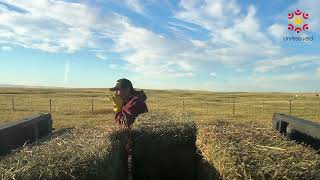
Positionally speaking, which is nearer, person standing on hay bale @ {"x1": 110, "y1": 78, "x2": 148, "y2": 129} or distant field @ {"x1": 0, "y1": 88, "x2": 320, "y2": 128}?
person standing on hay bale @ {"x1": 110, "y1": 78, "x2": 148, "y2": 129}

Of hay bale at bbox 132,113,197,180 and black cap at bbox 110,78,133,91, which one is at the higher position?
black cap at bbox 110,78,133,91

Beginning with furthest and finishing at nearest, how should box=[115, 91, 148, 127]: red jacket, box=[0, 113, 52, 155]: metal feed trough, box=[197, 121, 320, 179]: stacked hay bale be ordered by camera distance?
box=[115, 91, 148, 127]: red jacket < box=[0, 113, 52, 155]: metal feed trough < box=[197, 121, 320, 179]: stacked hay bale

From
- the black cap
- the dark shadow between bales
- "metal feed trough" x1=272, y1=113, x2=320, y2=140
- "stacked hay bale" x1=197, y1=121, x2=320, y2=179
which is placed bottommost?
the dark shadow between bales

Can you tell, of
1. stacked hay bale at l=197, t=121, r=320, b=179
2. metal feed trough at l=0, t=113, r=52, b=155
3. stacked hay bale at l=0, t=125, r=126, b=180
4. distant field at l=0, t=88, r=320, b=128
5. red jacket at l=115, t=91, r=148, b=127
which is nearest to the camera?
stacked hay bale at l=0, t=125, r=126, b=180

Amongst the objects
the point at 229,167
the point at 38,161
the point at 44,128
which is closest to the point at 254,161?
the point at 229,167

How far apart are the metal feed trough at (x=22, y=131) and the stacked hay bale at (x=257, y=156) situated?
116 inches

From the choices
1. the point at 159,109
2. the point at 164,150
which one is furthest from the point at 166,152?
the point at 159,109

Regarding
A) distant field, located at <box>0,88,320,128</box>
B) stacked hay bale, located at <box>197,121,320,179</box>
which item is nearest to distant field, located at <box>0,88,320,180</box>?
stacked hay bale, located at <box>197,121,320,179</box>

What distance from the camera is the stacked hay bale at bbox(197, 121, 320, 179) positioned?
14.2 feet

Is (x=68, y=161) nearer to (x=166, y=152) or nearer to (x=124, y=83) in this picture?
(x=166, y=152)

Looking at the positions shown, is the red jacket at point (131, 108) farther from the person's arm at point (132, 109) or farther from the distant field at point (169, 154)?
the distant field at point (169, 154)

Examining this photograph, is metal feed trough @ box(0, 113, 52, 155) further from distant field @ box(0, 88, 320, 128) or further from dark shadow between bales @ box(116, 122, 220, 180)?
dark shadow between bales @ box(116, 122, 220, 180)

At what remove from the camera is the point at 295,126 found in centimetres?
761

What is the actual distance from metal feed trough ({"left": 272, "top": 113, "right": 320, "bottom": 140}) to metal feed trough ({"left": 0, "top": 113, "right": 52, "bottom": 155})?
434 cm
